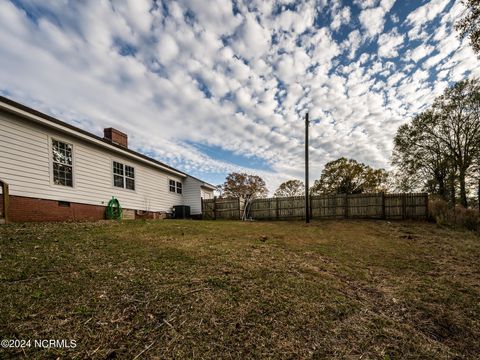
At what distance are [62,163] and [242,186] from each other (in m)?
28.1

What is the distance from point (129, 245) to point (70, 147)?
20.2ft

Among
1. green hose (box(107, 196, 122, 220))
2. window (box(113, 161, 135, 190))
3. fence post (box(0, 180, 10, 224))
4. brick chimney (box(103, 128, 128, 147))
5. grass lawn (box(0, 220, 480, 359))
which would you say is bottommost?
grass lawn (box(0, 220, 480, 359))

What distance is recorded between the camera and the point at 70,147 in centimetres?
858

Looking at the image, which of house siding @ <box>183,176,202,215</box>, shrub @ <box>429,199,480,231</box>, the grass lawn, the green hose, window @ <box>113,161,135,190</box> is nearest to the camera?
the grass lawn

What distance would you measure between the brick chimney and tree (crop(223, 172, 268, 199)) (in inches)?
906

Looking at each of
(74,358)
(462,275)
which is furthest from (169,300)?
(462,275)

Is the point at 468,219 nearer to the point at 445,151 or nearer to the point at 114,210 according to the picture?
the point at 445,151

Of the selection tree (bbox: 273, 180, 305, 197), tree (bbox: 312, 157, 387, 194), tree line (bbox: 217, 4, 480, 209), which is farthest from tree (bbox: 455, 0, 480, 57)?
tree (bbox: 273, 180, 305, 197)

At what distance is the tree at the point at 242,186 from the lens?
35.3m

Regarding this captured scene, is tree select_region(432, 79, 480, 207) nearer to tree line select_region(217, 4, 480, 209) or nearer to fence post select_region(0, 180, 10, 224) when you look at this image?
tree line select_region(217, 4, 480, 209)

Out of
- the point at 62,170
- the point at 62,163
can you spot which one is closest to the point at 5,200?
the point at 62,170

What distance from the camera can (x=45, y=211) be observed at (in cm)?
747

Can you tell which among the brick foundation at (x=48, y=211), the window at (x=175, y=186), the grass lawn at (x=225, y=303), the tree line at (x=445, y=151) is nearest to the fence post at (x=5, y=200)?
the brick foundation at (x=48, y=211)

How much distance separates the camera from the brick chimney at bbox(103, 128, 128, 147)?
12.4 metres
